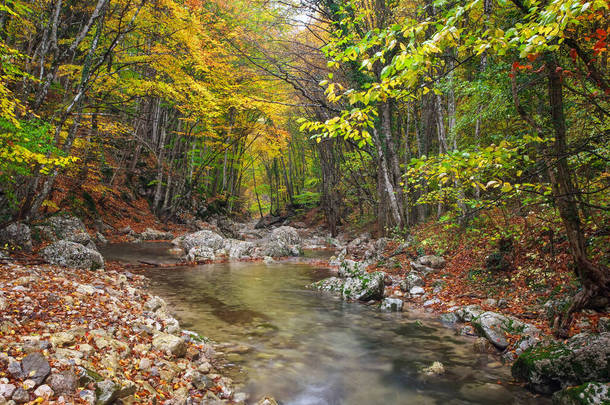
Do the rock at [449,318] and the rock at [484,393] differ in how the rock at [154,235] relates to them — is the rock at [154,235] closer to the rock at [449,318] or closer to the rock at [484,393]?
the rock at [449,318]

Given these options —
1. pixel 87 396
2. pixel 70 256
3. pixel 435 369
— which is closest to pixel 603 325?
pixel 435 369

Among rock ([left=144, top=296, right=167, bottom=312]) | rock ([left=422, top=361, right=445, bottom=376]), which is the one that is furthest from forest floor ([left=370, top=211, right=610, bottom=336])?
rock ([left=144, top=296, right=167, bottom=312])

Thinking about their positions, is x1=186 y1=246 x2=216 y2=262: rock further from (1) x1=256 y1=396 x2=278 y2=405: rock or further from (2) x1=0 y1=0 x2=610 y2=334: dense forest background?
(1) x1=256 y1=396 x2=278 y2=405: rock

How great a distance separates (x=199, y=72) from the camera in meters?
18.2

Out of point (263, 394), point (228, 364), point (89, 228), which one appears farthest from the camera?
point (89, 228)

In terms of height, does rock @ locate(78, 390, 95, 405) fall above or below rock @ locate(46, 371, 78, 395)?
below

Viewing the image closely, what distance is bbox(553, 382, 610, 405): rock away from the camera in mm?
3082

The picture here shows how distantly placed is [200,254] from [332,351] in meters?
10.5

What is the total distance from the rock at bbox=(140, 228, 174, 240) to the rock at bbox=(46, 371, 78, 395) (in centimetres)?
1589

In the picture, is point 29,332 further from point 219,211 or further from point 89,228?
point 219,211

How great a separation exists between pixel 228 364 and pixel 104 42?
45.2 ft

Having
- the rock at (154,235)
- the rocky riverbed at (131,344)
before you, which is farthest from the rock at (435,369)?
the rock at (154,235)

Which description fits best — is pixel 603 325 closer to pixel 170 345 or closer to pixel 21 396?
pixel 170 345

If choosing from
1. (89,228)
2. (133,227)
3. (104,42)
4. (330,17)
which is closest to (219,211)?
(133,227)
